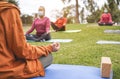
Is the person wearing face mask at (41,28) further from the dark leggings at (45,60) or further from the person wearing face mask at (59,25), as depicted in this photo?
the dark leggings at (45,60)

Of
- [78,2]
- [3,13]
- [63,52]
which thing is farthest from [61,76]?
[78,2]

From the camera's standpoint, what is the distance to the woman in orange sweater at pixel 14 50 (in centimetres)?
331

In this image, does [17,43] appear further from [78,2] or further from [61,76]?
[78,2]

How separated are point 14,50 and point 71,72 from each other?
3.36 feet

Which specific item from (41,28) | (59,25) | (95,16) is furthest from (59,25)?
(95,16)

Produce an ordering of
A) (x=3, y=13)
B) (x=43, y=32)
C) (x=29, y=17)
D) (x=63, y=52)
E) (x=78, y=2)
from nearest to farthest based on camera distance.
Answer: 1. (x=3, y=13)
2. (x=63, y=52)
3. (x=43, y=32)
4. (x=29, y=17)
5. (x=78, y=2)

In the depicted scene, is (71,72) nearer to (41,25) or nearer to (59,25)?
(41,25)

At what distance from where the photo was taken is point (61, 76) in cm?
389

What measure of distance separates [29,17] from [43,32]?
16.7 meters

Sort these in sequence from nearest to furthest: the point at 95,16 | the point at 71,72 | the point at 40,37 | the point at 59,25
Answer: the point at 71,72 → the point at 40,37 → the point at 59,25 → the point at 95,16

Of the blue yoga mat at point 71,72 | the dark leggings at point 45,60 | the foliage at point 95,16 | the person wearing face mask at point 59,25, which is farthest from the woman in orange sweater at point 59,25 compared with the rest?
the foliage at point 95,16

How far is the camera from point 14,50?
3.41 meters

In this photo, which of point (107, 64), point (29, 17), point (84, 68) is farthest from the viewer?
point (29, 17)

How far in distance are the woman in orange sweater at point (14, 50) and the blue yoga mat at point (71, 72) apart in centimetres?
34
